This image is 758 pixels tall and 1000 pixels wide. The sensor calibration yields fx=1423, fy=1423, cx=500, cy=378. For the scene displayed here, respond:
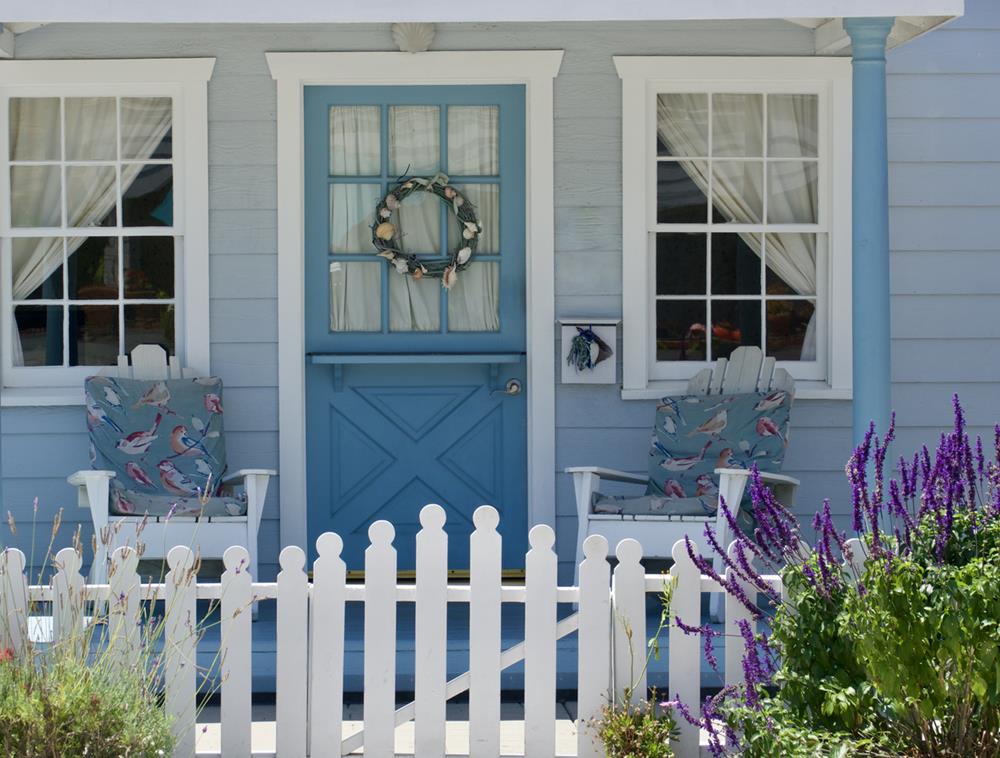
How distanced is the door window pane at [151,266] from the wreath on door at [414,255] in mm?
884

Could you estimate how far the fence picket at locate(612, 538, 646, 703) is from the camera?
12.0 feet

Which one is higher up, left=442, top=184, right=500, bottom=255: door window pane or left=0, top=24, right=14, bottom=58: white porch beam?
left=0, top=24, right=14, bottom=58: white porch beam

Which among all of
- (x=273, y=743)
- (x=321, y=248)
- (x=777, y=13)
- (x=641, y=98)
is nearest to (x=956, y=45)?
(x=641, y=98)

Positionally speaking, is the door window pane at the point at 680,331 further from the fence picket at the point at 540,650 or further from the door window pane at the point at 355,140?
the fence picket at the point at 540,650

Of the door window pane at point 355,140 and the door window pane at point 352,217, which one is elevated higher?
the door window pane at point 355,140

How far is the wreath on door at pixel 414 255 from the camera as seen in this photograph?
6.03m

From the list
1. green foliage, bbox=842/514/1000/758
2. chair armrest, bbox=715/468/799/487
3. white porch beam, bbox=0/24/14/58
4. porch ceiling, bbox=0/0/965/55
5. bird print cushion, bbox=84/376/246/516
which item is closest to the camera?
green foliage, bbox=842/514/1000/758

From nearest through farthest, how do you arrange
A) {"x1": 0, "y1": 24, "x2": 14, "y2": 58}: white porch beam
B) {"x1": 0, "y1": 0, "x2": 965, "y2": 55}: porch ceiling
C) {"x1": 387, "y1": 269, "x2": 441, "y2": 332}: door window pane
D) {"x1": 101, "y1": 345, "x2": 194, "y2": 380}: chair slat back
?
{"x1": 0, "y1": 0, "x2": 965, "y2": 55}: porch ceiling
{"x1": 0, "y1": 24, "x2": 14, "y2": 58}: white porch beam
{"x1": 101, "y1": 345, "x2": 194, "y2": 380}: chair slat back
{"x1": 387, "y1": 269, "x2": 441, "y2": 332}: door window pane

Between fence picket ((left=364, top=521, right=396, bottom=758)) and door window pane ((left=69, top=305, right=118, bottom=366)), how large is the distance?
9.24ft

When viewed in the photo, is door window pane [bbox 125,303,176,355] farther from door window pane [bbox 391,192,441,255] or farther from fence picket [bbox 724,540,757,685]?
fence picket [bbox 724,540,757,685]

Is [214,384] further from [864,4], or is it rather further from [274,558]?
[864,4]

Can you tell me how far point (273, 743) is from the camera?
167 inches

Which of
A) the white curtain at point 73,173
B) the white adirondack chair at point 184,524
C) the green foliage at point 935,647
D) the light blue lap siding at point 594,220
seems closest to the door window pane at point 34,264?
the white curtain at point 73,173

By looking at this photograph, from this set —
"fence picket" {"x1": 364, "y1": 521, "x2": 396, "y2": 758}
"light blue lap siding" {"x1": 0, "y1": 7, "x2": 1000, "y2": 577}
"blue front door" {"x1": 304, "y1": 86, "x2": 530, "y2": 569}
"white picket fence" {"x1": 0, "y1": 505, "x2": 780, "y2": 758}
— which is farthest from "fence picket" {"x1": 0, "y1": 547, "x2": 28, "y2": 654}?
"blue front door" {"x1": 304, "y1": 86, "x2": 530, "y2": 569}
